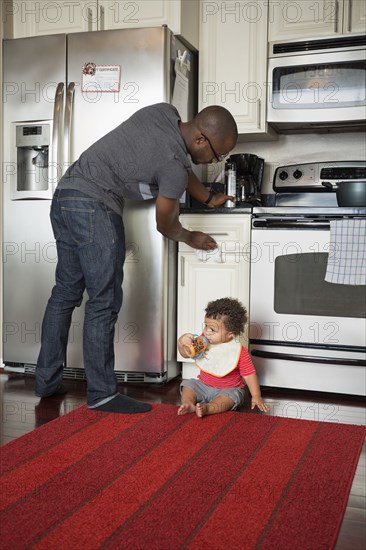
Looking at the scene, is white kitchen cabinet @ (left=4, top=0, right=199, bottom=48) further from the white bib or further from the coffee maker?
the white bib

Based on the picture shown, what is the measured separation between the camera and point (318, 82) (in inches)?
120

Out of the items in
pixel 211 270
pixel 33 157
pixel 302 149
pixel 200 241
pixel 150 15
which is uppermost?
pixel 150 15

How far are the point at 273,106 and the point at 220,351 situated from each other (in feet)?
4.44

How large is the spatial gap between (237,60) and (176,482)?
7.29ft

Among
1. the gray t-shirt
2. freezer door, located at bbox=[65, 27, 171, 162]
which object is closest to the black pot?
the gray t-shirt

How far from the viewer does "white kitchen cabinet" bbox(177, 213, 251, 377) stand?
2.81m

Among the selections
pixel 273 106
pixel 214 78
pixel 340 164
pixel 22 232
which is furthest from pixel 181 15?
pixel 22 232

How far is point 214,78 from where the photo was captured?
10.4ft

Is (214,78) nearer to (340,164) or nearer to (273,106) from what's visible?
(273,106)

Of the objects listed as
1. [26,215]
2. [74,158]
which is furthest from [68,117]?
[26,215]

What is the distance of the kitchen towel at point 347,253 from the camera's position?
8.52ft

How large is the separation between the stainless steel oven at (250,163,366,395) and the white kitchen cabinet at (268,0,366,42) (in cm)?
95

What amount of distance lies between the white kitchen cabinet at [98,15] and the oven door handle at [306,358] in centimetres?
156

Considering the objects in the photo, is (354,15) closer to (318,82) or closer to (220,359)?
(318,82)
